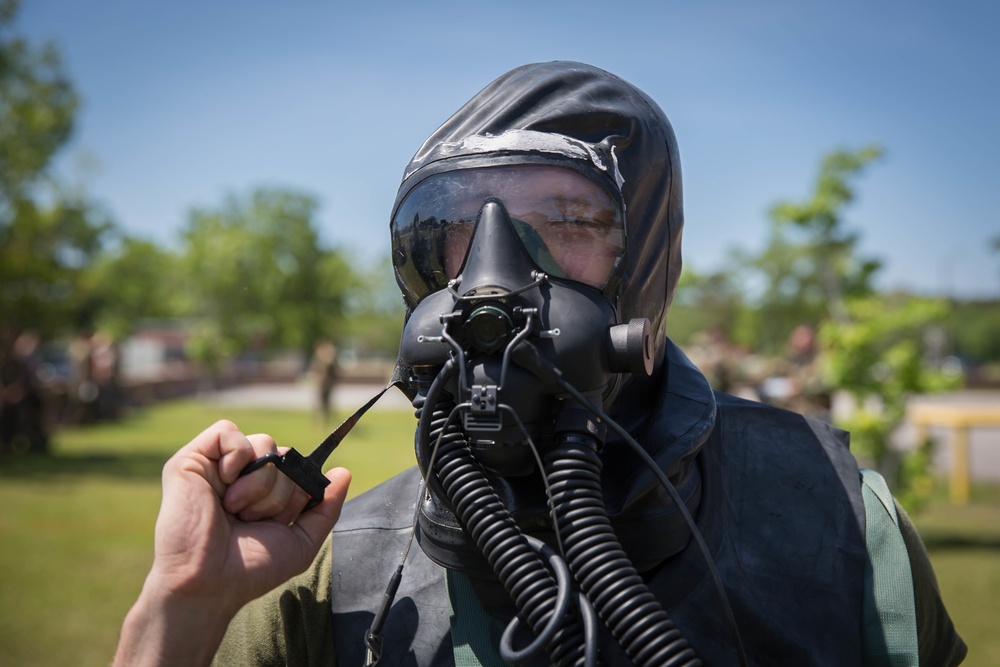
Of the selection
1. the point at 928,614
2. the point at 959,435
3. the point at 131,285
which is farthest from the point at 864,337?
the point at 131,285

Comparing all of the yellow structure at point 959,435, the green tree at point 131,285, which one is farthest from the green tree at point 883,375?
the green tree at point 131,285

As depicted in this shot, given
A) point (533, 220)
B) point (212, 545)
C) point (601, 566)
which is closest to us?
point (601, 566)

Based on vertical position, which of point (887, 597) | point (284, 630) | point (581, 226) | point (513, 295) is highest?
point (581, 226)

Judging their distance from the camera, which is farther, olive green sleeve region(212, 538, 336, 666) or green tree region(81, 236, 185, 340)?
green tree region(81, 236, 185, 340)

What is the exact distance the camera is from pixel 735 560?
1689 mm

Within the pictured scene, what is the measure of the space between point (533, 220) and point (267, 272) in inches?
1806

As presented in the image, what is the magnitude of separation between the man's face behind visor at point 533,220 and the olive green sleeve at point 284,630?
67cm

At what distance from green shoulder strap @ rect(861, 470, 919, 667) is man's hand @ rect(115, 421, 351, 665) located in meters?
1.08

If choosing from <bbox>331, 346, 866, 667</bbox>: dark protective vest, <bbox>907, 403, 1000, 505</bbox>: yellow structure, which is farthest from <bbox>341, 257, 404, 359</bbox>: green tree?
<bbox>331, 346, 866, 667</bbox>: dark protective vest

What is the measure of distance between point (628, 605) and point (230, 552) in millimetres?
703

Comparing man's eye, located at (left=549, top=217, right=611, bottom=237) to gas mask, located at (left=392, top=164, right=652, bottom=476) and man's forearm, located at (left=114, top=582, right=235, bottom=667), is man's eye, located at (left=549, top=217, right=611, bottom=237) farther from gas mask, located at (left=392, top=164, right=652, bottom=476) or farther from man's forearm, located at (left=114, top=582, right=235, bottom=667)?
man's forearm, located at (left=114, top=582, right=235, bottom=667)

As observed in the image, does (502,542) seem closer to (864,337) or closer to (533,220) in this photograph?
(533,220)

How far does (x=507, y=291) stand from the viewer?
144 cm

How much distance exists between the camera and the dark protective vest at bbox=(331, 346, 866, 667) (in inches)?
62.2
